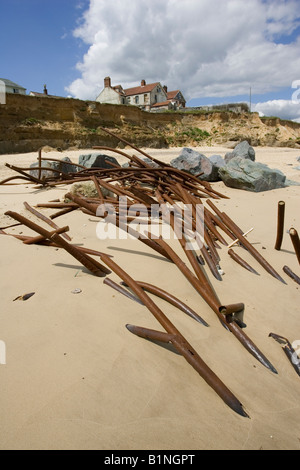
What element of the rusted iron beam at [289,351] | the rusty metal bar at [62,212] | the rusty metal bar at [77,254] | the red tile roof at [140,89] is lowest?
the rusted iron beam at [289,351]

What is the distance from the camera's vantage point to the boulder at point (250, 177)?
227 inches

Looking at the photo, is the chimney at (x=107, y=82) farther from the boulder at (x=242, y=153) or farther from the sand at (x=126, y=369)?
the sand at (x=126, y=369)

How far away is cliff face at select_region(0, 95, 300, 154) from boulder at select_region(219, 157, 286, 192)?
13.8 m

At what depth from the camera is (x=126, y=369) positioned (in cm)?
125

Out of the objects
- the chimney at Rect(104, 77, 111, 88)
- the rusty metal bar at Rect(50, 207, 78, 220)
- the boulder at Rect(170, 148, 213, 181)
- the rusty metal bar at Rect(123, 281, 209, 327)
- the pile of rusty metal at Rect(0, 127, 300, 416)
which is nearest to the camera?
the pile of rusty metal at Rect(0, 127, 300, 416)

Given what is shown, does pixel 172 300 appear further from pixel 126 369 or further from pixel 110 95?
pixel 110 95

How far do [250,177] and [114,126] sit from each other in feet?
57.6

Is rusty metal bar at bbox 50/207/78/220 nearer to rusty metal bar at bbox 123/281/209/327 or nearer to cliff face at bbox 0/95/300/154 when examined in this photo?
rusty metal bar at bbox 123/281/209/327

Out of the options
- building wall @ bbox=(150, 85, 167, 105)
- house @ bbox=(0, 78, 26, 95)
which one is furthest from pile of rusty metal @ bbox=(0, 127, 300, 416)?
house @ bbox=(0, 78, 26, 95)

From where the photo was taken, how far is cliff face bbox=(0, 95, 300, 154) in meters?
16.3

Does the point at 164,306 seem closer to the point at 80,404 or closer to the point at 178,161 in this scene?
the point at 80,404

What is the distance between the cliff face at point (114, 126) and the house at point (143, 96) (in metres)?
16.5

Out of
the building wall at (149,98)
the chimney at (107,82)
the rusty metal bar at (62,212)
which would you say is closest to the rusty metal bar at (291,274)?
the rusty metal bar at (62,212)

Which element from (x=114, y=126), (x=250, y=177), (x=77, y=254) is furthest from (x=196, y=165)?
(x=114, y=126)
